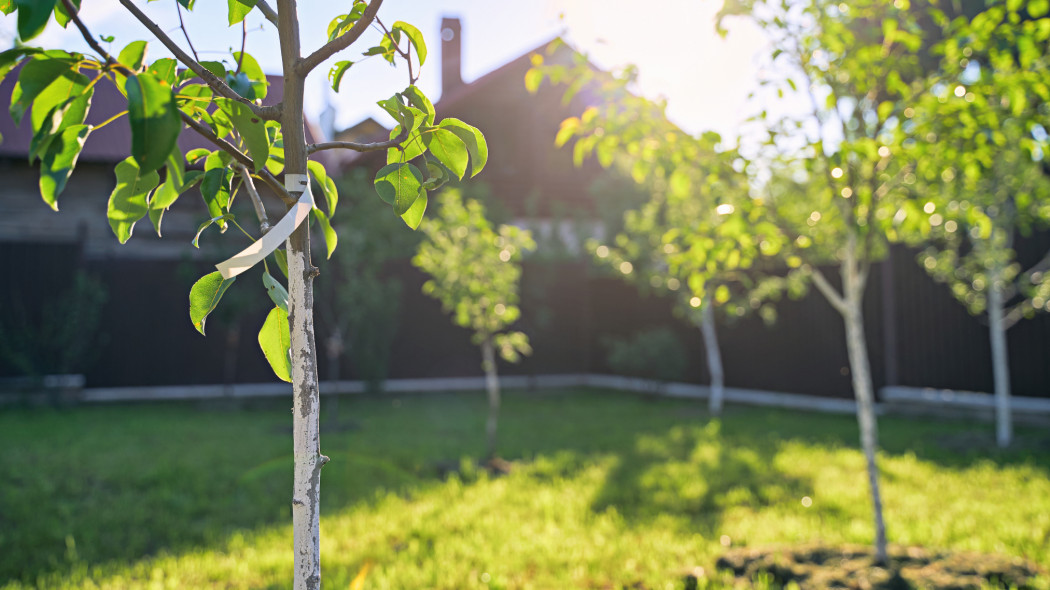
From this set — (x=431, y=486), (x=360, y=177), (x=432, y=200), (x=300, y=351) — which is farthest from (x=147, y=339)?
(x=300, y=351)

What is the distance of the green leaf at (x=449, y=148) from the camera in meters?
1.11

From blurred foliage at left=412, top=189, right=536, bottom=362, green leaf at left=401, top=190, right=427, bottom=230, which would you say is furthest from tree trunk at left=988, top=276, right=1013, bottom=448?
green leaf at left=401, top=190, right=427, bottom=230

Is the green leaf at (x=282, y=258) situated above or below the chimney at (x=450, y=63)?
below

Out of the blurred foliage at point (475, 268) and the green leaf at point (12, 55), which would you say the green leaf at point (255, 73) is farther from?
the blurred foliage at point (475, 268)

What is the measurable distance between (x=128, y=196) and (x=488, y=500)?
3.60 metres

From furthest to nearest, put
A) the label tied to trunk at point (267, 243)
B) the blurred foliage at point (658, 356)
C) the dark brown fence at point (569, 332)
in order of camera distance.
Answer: the blurred foliage at point (658, 356), the dark brown fence at point (569, 332), the label tied to trunk at point (267, 243)

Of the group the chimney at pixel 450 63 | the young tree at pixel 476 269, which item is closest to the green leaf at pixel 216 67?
the young tree at pixel 476 269

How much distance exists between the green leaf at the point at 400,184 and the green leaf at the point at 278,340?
27cm

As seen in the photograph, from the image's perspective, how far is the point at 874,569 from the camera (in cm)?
272

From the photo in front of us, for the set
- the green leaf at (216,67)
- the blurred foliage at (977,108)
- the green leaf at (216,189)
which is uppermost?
the blurred foliage at (977,108)

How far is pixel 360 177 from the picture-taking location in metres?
8.35

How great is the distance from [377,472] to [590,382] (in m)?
7.47

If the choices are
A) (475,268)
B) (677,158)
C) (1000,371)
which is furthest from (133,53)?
(1000,371)

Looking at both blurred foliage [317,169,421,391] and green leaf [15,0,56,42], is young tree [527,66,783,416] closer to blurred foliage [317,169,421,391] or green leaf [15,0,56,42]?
green leaf [15,0,56,42]
